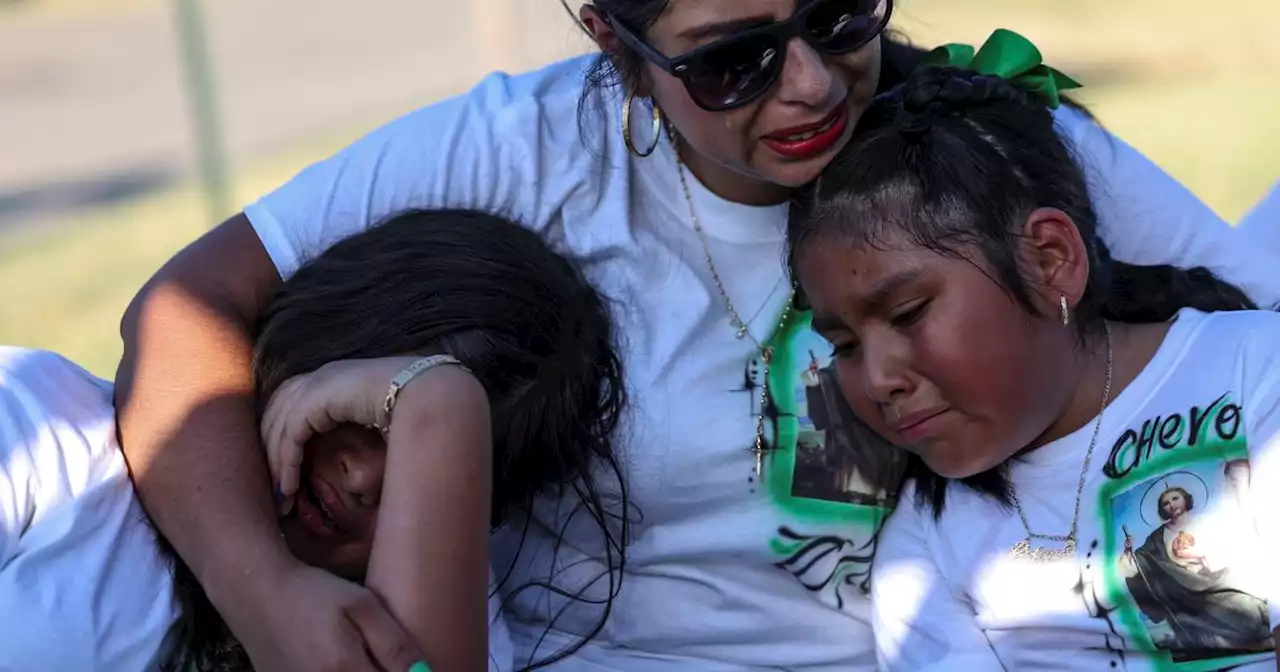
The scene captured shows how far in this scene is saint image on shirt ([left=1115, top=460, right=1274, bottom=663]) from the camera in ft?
6.56

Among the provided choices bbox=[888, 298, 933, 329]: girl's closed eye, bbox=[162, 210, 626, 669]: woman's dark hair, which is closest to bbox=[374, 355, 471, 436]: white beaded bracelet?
bbox=[162, 210, 626, 669]: woman's dark hair

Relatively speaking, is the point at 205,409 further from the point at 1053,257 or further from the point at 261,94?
the point at 261,94

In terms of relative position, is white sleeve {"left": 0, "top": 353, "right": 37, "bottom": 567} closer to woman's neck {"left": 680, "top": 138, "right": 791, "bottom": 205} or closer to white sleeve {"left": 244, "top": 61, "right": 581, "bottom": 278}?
white sleeve {"left": 244, "top": 61, "right": 581, "bottom": 278}

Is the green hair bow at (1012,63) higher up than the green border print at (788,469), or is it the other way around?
the green hair bow at (1012,63)

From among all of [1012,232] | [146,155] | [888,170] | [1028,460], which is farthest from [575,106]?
[146,155]

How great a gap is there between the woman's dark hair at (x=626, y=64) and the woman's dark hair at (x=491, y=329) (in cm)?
28

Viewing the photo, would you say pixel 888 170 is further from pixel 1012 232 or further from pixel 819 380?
pixel 819 380

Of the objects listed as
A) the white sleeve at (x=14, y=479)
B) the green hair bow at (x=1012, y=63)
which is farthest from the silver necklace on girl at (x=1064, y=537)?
the white sleeve at (x=14, y=479)

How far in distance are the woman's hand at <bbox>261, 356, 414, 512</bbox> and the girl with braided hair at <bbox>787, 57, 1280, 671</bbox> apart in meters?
0.62

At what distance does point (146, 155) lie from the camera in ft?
24.5

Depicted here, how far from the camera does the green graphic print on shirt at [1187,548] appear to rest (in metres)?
2.00

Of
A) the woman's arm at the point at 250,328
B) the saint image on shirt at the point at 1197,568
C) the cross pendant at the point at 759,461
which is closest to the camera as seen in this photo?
the woman's arm at the point at 250,328

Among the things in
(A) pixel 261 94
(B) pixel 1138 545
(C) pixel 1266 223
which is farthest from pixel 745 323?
(A) pixel 261 94

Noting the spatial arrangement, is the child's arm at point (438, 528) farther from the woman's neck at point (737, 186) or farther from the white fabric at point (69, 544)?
the woman's neck at point (737, 186)
